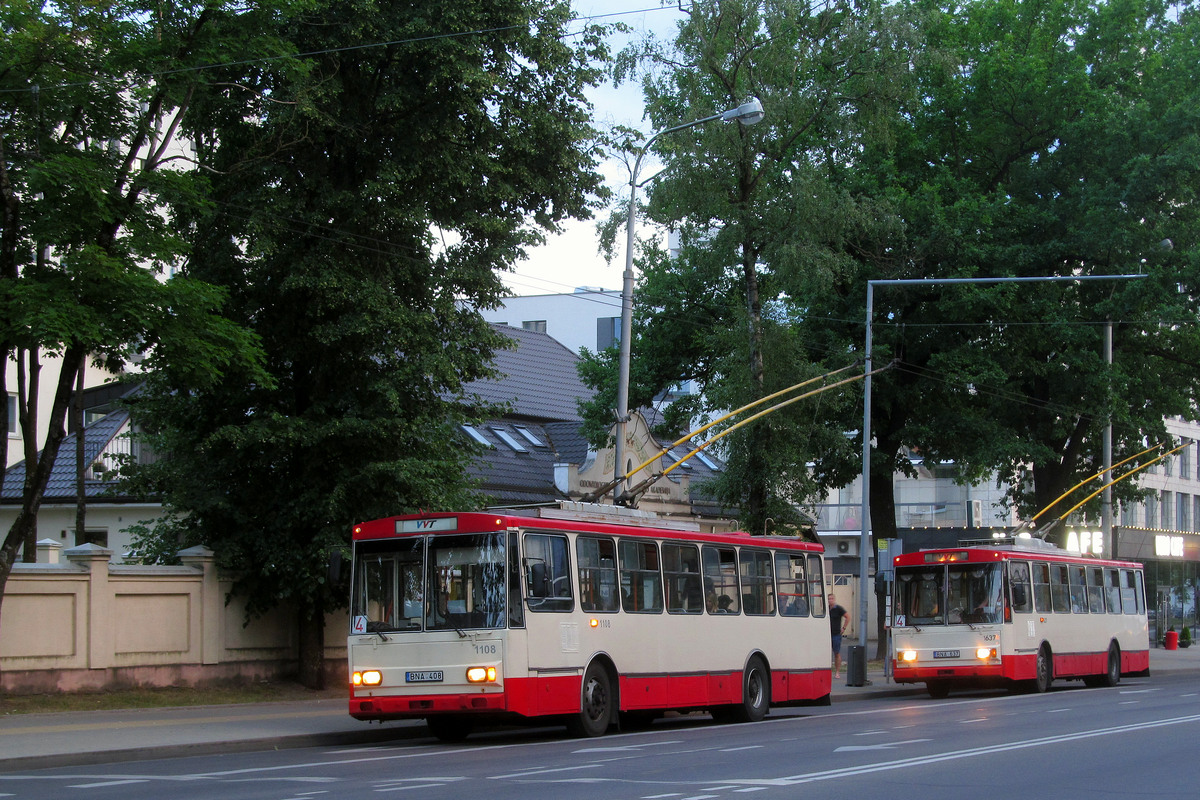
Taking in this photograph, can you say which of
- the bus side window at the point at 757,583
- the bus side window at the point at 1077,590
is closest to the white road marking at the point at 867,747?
the bus side window at the point at 757,583

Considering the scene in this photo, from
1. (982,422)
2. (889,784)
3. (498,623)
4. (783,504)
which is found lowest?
(889,784)

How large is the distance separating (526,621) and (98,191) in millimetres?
7986

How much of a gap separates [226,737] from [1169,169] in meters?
28.1

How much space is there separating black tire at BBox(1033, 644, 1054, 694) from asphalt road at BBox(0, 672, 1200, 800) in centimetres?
817

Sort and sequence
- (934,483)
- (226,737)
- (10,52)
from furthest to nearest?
1. (934,483)
2. (10,52)
3. (226,737)

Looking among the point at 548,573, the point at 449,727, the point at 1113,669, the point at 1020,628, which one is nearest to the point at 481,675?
the point at 548,573

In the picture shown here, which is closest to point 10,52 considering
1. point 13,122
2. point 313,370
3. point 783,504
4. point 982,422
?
point 13,122

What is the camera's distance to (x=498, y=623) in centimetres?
1631

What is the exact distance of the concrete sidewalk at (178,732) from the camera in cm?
1459

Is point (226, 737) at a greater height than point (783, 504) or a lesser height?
lesser

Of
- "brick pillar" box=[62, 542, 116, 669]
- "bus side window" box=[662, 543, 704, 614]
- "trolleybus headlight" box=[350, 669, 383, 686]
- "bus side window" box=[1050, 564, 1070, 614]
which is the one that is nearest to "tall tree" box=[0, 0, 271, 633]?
"brick pillar" box=[62, 542, 116, 669]

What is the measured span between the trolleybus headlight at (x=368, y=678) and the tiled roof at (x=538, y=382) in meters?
21.7

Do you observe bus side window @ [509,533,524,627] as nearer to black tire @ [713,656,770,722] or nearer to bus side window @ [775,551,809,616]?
black tire @ [713,656,770,722]

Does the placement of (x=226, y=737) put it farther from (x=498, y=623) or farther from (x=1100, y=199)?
(x=1100, y=199)
